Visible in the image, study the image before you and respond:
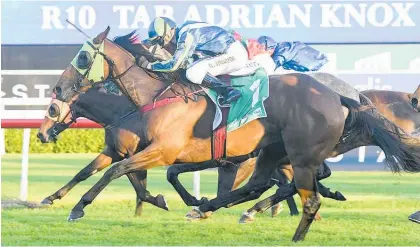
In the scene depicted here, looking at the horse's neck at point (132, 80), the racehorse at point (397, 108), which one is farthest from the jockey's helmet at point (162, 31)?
the racehorse at point (397, 108)

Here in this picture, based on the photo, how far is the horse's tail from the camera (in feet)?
25.4

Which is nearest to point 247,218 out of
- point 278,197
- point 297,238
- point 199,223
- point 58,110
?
point 199,223

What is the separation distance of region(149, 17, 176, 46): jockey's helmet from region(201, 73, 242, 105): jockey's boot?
1.64 ft

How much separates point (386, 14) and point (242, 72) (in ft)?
20.0

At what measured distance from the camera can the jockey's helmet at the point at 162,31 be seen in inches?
312

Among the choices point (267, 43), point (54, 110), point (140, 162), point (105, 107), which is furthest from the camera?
point (105, 107)

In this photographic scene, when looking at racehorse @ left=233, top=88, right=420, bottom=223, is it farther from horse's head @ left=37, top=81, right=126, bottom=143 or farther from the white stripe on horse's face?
the white stripe on horse's face

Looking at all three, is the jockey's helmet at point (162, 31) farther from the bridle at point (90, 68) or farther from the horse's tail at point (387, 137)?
the horse's tail at point (387, 137)

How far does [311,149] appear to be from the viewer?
293 inches

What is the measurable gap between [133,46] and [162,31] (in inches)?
9.9

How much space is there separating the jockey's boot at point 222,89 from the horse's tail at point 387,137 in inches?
29.0

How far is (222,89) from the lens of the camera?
7.62 meters

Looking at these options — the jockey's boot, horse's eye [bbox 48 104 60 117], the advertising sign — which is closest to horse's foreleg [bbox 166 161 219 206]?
the jockey's boot

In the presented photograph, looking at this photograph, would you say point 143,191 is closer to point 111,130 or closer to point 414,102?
point 111,130
